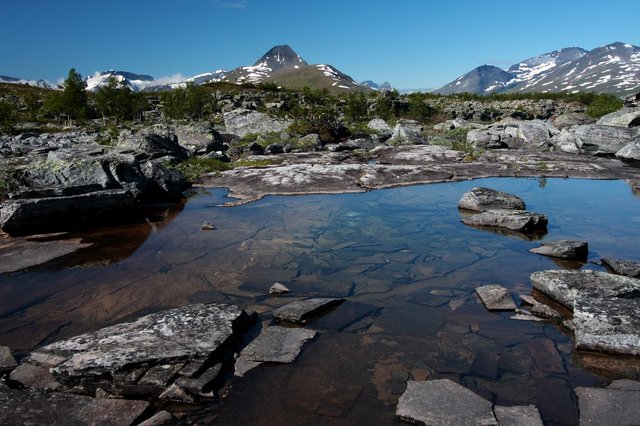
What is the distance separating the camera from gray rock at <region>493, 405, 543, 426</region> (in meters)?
5.13

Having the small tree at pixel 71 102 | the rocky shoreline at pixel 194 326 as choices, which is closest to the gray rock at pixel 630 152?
the rocky shoreline at pixel 194 326

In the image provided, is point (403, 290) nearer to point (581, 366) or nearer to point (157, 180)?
point (581, 366)

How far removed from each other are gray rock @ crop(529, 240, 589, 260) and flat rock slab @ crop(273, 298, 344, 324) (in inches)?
233

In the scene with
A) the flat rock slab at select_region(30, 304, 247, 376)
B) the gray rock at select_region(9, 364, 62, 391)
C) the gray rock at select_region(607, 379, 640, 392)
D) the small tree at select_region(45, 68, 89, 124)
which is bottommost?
the gray rock at select_region(607, 379, 640, 392)

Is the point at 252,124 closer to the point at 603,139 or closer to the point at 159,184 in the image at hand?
the point at 159,184

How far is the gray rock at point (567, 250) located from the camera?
1075 cm

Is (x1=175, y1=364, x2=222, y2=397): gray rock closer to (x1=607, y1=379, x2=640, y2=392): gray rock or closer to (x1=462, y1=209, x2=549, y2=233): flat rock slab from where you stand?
(x1=607, y1=379, x2=640, y2=392): gray rock

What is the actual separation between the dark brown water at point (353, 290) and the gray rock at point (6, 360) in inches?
17.9

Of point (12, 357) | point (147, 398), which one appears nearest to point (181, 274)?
point (12, 357)

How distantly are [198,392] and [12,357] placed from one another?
316 cm

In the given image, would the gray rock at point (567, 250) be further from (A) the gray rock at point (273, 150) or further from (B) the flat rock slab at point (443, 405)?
(A) the gray rock at point (273, 150)

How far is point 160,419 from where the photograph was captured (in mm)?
5355

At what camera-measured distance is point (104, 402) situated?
5.50 metres

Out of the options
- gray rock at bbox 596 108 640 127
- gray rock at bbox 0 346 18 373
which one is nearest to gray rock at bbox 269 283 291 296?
gray rock at bbox 0 346 18 373
